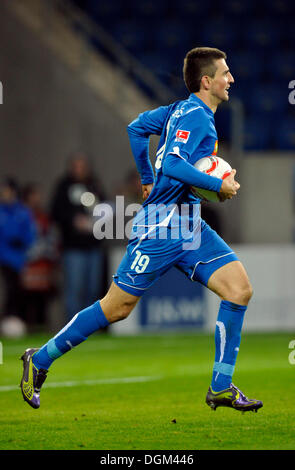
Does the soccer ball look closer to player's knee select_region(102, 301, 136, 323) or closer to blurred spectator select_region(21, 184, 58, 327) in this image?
player's knee select_region(102, 301, 136, 323)

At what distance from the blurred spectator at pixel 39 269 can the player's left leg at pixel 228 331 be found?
757 centimetres

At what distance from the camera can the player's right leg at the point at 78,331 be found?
17.8 ft

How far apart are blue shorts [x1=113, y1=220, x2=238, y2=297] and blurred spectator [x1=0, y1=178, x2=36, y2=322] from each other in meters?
6.50

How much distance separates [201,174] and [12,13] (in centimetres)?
946

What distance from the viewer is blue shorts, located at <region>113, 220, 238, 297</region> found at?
539 centimetres

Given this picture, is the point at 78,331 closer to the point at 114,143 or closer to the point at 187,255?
the point at 187,255

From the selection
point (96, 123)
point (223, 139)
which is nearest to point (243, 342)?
point (223, 139)

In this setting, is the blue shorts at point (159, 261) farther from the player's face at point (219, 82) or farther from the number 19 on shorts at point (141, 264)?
the player's face at point (219, 82)

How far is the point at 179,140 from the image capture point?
5.24 m

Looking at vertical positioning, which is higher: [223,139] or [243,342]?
[223,139]

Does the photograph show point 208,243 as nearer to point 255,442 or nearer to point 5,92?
point 255,442

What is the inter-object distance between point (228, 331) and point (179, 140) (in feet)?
3.77

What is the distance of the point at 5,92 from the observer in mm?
13875
